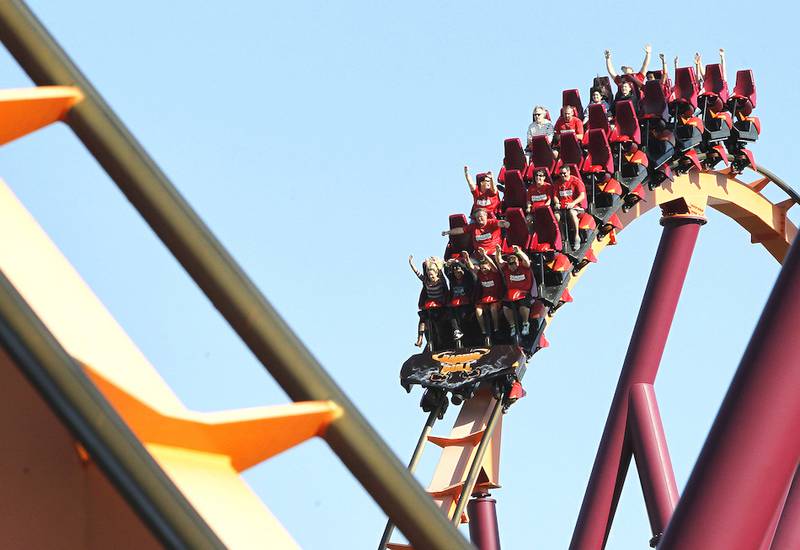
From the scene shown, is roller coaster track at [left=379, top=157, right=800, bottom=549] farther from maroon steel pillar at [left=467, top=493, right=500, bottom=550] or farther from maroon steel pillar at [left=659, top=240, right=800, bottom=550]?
maroon steel pillar at [left=659, top=240, right=800, bottom=550]

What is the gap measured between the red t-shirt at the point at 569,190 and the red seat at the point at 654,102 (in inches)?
51.7

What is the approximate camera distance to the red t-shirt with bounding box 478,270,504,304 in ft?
26.7

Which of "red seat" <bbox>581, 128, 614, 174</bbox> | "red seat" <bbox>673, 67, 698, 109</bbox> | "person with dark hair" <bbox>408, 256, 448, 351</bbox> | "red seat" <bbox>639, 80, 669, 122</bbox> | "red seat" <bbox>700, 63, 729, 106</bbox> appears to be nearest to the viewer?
"person with dark hair" <bbox>408, 256, 448, 351</bbox>

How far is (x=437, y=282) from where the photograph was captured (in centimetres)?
841

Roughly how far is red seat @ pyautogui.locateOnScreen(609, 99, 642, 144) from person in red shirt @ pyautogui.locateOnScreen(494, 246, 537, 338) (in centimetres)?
164

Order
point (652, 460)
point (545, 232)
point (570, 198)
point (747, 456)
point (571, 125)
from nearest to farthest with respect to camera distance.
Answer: point (747, 456), point (652, 460), point (545, 232), point (570, 198), point (571, 125)

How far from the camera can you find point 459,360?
811cm

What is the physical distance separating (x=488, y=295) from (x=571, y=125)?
6.24ft

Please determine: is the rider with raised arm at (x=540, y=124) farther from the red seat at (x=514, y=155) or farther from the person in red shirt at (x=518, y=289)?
the person in red shirt at (x=518, y=289)

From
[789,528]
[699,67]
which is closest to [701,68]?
[699,67]

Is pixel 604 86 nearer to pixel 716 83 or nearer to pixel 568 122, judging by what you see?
pixel 568 122

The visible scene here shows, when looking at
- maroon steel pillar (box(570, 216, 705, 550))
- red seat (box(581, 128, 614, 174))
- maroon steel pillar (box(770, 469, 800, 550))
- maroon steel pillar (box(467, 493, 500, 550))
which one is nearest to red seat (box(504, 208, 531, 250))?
red seat (box(581, 128, 614, 174))

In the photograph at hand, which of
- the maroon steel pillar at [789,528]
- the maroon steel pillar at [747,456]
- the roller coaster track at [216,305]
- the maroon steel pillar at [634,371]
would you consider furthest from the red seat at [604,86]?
the roller coaster track at [216,305]

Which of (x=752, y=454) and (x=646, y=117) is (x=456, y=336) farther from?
(x=752, y=454)
